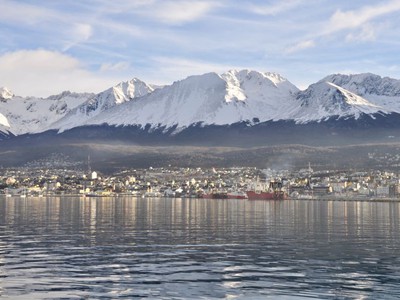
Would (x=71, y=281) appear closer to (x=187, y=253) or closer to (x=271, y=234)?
(x=187, y=253)

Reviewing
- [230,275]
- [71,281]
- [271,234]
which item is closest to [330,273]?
[230,275]

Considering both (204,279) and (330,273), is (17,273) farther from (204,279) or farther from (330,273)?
(330,273)

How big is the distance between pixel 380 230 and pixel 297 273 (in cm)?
3648

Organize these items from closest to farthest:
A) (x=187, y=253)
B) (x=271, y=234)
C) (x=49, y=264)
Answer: (x=49, y=264) < (x=187, y=253) < (x=271, y=234)

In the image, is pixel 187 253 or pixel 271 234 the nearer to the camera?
pixel 187 253

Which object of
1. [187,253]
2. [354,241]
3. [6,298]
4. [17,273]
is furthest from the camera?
[354,241]

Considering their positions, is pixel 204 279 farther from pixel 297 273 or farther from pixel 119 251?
pixel 119 251

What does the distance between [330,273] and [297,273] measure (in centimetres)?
198

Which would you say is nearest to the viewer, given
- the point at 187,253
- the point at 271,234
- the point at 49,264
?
the point at 49,264

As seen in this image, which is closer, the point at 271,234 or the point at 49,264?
the point at 49,264

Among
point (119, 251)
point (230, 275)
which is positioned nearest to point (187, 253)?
point (119, 251)

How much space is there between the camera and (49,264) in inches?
1756

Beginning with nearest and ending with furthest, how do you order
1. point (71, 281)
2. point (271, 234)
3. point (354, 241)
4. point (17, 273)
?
point (71, 281) < point (17, 273) < point (354, 241) < point (271, 234)

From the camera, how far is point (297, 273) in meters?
41.2
